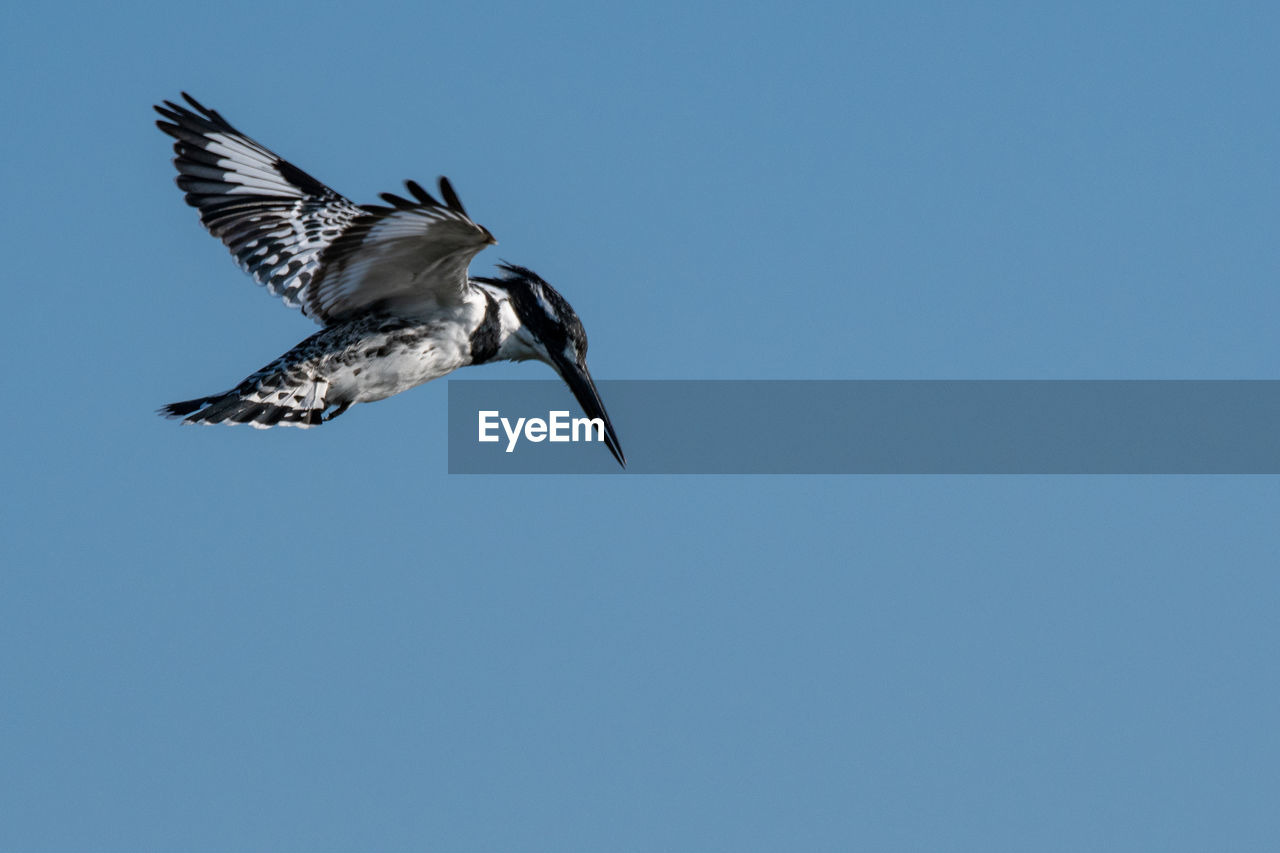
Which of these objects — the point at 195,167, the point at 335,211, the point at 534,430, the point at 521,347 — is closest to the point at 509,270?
the point at 521,347

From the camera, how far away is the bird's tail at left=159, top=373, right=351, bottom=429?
895 centimetres

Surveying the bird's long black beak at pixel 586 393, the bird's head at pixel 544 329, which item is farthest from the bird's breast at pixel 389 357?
the bird's long black beak at pixel 586 393

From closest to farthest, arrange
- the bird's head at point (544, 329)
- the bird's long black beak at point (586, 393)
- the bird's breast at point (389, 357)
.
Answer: the bird's breast at point (389, 357), the bird's head at point (544, 329), the bird's long black beak at point (586, 393)

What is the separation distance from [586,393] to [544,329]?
54 centimetres

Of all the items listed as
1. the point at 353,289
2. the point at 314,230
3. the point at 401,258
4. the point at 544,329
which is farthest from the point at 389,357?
the point at 314,230

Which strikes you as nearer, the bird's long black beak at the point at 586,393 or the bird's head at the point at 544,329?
the bird's head at the point at 544,329

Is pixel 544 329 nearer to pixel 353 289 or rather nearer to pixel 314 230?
pixel 353 289

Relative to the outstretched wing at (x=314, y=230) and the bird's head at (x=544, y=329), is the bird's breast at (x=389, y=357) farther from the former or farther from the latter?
the bird's head at (x=544, y=329)

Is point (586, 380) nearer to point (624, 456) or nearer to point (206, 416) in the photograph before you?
point (624, 456)

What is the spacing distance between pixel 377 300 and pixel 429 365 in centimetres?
40

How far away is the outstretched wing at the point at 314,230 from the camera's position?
8359 millimetres

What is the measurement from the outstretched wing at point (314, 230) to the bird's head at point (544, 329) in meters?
0.65

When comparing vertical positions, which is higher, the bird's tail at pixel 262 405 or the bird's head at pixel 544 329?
the bird's head at pixel 544 329

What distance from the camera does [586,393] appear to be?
33.9 ft
